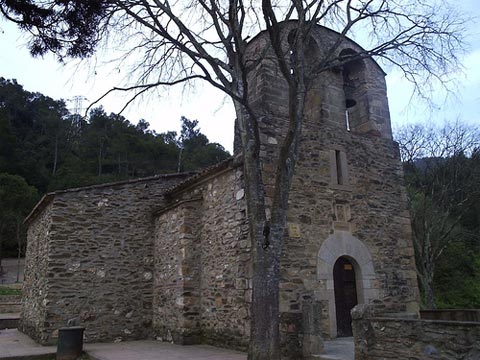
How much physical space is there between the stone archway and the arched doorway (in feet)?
0.35

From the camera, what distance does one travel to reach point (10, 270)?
98.6 ft

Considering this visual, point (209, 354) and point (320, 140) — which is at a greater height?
point (320, 140)

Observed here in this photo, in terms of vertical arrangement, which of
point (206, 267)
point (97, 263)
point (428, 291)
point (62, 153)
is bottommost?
point (428, 291)

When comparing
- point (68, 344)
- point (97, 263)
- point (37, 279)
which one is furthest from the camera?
point (37, 279)

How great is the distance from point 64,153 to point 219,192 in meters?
35.0

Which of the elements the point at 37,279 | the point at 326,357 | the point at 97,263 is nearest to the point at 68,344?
the point at 97,263

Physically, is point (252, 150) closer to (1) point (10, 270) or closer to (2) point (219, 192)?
(2) point (219, 192)

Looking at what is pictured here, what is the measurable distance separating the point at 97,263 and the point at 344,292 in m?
5.96

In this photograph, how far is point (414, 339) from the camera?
5.08 m

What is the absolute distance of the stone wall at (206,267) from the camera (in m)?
7.95

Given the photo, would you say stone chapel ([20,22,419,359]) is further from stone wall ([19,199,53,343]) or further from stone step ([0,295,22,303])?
stone step ([0,295,22,303])

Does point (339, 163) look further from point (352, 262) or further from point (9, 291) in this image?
point (9, 291)

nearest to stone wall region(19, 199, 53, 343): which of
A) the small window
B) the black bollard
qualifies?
the black bollard

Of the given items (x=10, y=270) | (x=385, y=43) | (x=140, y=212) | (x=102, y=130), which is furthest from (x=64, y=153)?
(x=385, y=43)
